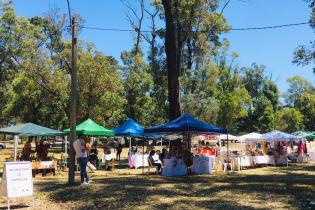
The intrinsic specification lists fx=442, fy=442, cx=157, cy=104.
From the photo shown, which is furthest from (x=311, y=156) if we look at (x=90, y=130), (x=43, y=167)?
(x=43, y=167)

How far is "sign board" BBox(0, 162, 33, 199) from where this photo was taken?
424 inches

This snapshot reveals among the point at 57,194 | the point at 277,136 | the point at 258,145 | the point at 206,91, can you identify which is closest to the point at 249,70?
the point at 206,91

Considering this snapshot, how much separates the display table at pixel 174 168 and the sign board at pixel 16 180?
819 cm

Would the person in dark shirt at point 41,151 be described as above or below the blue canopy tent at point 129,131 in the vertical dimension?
below

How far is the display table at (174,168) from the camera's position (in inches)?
733

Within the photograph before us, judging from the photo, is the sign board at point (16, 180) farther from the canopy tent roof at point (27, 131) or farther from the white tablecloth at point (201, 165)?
the white tablecloth at point (201, 165)

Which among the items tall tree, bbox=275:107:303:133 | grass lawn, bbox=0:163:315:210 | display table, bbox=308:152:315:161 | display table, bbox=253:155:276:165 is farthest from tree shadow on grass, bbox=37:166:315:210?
tall tree, bbox=275:107:303:133

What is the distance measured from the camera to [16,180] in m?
11.0

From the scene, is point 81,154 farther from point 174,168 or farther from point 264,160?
point 264,160

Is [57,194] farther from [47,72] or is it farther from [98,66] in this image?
[47,72]

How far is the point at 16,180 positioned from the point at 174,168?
8809 mm

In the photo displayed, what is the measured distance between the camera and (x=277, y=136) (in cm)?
2641

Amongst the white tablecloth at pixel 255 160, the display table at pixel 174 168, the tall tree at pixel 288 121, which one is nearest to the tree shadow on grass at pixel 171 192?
the display table at pixel 174 168

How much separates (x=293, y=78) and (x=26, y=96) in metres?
80.4
